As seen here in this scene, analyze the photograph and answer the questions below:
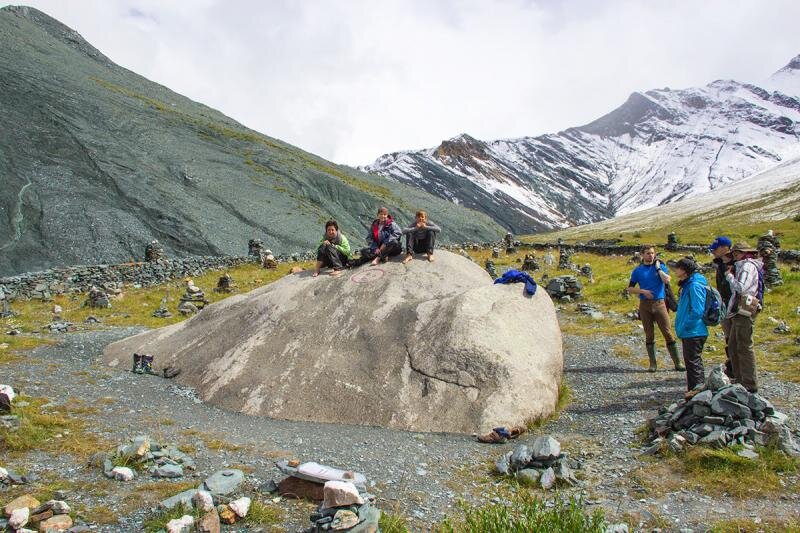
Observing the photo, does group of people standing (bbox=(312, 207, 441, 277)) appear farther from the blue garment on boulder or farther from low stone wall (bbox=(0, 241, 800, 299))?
low stone wall (bbox=(0, 241, 800, 299))

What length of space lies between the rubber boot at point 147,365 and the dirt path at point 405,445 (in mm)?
397

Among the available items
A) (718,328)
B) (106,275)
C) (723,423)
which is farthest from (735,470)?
(106,275)

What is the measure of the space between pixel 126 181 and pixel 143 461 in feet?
165

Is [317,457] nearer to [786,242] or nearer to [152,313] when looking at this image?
[152,313]

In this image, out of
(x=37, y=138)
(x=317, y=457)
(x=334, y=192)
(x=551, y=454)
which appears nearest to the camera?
(x=551, y=454)

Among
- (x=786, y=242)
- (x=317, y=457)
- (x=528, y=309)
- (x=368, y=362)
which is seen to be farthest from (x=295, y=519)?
(x=786, y=242)

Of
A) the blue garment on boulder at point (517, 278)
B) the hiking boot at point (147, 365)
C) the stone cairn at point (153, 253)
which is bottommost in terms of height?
the hiking boot at point (147, 365)

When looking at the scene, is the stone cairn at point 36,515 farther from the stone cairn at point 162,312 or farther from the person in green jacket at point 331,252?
the stone cairn at point 162,312

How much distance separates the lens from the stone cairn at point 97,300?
87.8 feet

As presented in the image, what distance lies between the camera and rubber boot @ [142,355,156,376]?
15273mm

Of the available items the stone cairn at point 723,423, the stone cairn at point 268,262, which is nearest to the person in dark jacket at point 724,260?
the stone cairn at point 723,423

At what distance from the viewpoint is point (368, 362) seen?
1241cm

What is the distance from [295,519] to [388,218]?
401 inches

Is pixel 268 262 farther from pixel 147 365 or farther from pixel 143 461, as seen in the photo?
pixel 143 461
